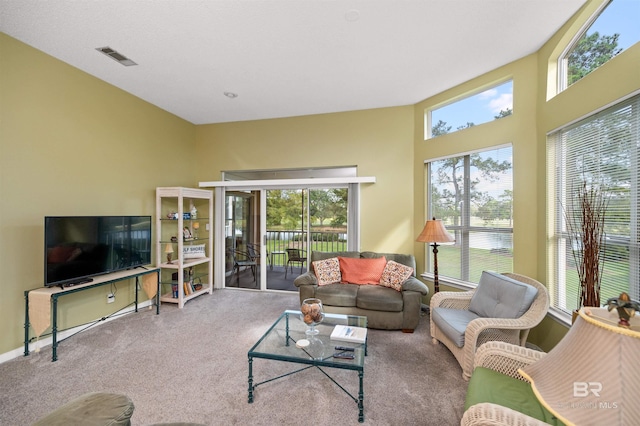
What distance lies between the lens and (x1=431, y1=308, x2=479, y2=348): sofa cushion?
94.3 inches

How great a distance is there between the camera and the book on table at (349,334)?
2303mm

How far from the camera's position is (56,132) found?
Answer: 308 centimetres

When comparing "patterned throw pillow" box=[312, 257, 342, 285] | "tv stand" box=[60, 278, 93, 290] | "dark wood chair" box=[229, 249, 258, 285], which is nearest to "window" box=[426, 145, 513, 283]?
"patterned throw pillow" box=[312, 257, 342, 285]

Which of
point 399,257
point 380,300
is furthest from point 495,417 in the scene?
point 399,257

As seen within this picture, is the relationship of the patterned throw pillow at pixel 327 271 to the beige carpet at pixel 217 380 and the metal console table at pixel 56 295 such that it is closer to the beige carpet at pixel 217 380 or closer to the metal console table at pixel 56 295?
the beige carpet at pixel 217 380

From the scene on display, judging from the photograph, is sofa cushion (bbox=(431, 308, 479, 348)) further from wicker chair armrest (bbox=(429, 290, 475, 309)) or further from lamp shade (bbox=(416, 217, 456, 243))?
lamp shade (bbox=(416, 217, 456, 243))

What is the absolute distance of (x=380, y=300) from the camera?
3295 millimetres

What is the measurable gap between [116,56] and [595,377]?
4.47 metres

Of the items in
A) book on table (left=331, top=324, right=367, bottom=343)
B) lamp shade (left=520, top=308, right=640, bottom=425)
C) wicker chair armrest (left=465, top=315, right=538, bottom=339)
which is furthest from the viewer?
book on table (left=331, top=324, right=367, bottom=343)

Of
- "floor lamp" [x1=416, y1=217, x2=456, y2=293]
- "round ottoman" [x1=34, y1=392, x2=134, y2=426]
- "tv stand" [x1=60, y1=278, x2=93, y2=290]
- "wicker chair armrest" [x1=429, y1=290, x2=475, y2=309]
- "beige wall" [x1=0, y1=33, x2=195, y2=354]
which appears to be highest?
"beige wall" [x1=0, y1=33, x2=195, y2=354]

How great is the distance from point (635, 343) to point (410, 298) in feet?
8.63

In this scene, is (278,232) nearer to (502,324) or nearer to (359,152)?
(359,152)

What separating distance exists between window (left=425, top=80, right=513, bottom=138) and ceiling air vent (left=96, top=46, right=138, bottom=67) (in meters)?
4.20

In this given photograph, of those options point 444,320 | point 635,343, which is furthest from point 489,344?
point 635,343
